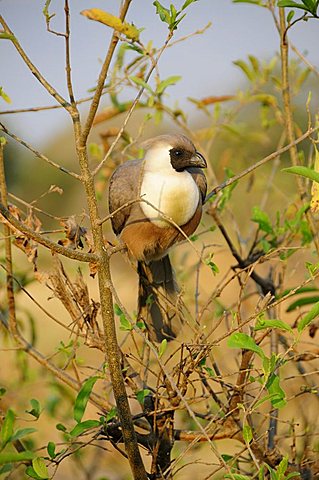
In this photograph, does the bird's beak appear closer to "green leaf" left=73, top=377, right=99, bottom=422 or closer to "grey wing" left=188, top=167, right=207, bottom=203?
"grey wing" left=188, top=167, right=207, bottom=203

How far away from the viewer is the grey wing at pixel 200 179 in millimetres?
2355

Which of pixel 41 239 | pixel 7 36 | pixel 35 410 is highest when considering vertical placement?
pixel 7 36

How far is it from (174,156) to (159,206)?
20cm

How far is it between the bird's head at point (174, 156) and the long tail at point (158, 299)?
0.37m

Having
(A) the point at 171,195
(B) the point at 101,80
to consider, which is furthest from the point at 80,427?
(A) the point at 171,195

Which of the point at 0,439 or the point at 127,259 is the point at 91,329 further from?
the point at 127,259

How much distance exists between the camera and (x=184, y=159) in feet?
7.70

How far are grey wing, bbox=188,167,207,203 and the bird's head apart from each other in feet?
0.16

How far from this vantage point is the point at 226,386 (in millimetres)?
1778

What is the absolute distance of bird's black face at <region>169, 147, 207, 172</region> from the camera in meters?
2.34

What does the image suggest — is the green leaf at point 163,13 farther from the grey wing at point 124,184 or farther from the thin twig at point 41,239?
the grey wing at point 124,184

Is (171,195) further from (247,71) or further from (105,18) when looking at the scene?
(105,18)

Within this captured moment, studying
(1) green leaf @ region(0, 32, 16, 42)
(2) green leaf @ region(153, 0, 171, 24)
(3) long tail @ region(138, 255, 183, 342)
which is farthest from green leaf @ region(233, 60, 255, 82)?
(1) green leaf @ region(0, 32, 16, 42)

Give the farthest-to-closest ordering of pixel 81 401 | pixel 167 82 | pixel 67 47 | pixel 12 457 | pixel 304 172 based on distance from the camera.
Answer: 1. pixel 167 82
2. pixel 81 401
3. pixel 304 172
4. pixel 67 47
5. pixel 12 457
